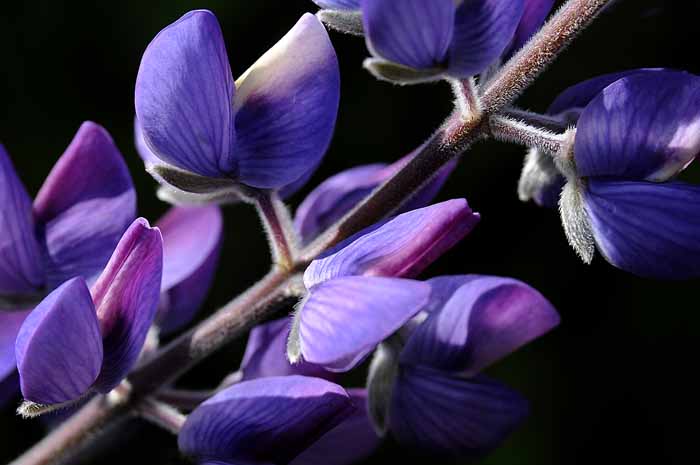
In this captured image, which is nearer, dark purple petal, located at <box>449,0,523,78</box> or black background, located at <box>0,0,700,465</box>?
dark purple petal, located at <box>449,0,523,78</box>

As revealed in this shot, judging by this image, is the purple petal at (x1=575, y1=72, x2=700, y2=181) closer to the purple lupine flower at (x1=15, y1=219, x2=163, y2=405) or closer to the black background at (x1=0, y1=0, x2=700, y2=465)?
the purple lupine flower at (x1=15, y1=219, x2=163, y2=405)

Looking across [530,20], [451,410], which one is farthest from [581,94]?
[451,410]

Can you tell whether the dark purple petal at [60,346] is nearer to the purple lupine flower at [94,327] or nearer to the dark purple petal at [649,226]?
the purple lupine flower at [94,327]

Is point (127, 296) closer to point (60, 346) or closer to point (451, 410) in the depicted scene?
point (60, 346)

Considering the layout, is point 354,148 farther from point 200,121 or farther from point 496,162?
point 200,121

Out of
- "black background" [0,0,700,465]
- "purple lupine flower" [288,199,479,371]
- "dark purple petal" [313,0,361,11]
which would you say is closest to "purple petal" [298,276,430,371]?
"purple lupine flower" [288,199,479,371]

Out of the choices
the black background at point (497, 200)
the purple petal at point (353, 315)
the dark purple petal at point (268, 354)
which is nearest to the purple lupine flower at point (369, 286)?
the purple petal at point (353, 315)

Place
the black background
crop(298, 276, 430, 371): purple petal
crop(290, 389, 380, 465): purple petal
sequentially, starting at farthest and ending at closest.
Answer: the black background < crop(290, 389, 380, 465): purple petal < crop(298, 276, 430, 371): purple petal
